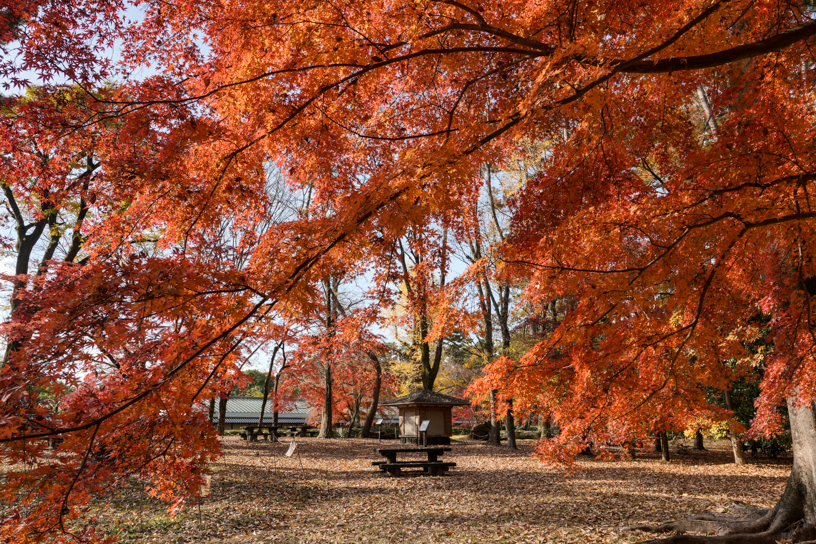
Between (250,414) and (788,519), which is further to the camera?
(250,414)

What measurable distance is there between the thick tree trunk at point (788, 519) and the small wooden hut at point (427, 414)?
49.0 ft

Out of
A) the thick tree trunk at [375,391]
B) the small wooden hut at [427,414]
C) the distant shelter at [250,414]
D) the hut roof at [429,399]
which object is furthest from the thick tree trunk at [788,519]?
the distant shelter at [250,414]

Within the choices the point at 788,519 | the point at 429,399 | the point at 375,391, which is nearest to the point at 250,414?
the point at 375,391

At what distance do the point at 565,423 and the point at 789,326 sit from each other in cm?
368

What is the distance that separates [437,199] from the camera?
3.33 meters

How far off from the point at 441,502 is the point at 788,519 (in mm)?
5241

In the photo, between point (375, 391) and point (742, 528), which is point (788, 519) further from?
point (375, 391)

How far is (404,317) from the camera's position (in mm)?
9734

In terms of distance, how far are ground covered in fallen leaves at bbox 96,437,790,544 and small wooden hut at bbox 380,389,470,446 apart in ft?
22.2

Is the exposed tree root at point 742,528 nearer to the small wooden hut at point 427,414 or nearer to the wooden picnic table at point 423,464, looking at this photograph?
the wooden picnic table at point 423,464

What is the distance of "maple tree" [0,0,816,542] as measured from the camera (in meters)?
3.37

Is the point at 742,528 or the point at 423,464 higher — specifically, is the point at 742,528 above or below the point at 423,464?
above

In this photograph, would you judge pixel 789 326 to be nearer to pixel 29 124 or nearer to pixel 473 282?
pixel 473 282

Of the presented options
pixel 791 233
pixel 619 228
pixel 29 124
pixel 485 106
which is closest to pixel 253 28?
pixel 29 124
